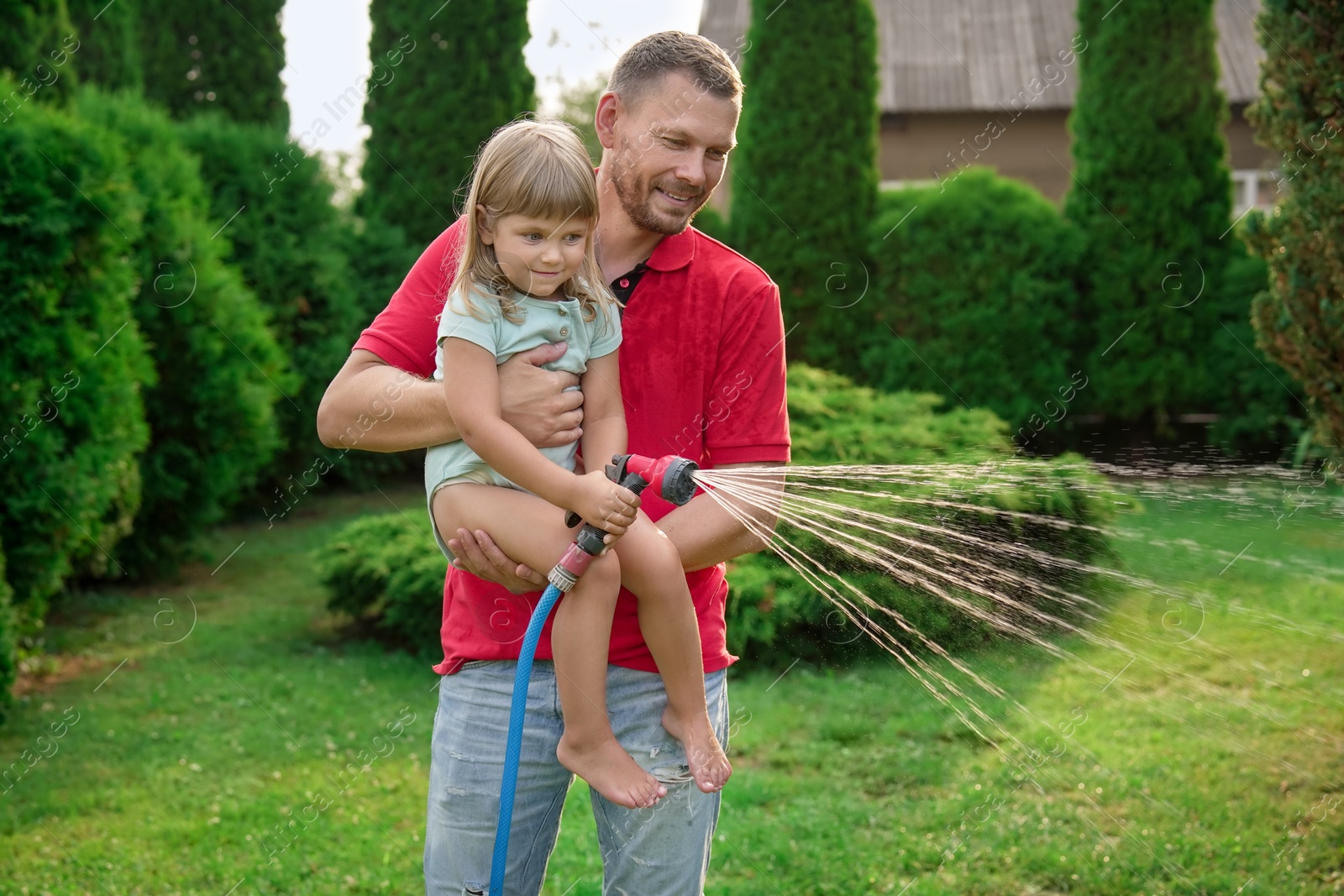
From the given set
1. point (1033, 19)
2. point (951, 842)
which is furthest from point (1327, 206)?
point (1033, 19)

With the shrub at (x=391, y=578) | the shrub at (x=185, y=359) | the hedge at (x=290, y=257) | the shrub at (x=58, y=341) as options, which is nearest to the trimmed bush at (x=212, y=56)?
the hedge at (x=290, y=257)

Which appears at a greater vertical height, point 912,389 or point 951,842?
point 912,389

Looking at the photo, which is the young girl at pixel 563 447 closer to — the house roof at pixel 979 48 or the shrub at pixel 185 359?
the shrub at pixel 185 359

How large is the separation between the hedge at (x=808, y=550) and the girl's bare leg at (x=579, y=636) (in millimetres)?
2447

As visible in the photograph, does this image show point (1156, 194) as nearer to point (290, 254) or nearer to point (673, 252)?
point (290, 254)

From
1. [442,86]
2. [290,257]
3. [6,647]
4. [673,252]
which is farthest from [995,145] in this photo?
[673,252]

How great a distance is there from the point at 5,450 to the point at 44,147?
1.43m

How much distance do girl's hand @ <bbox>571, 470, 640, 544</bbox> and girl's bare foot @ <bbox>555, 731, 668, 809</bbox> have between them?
1.40 feet

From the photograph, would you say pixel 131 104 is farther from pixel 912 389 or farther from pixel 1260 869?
pixel 1260 869

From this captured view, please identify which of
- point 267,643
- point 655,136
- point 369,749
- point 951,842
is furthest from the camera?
point 267,643

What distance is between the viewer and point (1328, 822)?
4223 millimetres

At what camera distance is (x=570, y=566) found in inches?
81.7

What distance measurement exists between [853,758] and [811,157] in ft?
23.0

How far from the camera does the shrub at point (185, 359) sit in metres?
7.11
